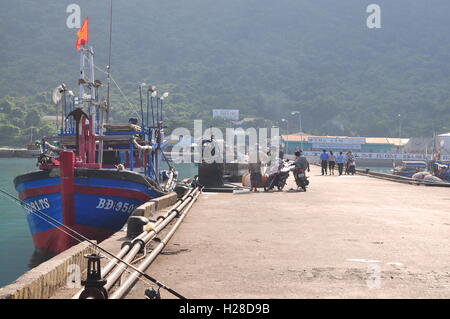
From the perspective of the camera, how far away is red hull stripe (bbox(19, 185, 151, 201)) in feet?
44.4

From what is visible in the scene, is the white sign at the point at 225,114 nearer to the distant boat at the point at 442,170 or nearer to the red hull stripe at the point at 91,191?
the distant boat at the point at 442,170

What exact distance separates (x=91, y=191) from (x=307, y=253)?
6762 millimetres

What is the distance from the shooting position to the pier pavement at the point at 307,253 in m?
6.41

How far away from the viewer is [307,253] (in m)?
8.53

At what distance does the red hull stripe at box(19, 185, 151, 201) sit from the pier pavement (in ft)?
5.12

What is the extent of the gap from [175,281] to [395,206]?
34.9ft

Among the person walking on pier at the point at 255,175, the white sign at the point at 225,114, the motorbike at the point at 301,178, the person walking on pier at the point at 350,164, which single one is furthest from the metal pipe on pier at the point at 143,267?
the white sign at the point at 225,114

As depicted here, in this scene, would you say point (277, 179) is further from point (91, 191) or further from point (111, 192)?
point (91, 191)

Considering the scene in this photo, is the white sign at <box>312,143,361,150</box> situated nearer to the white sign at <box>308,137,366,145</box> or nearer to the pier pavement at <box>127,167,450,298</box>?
the white sign at <box>308,137,366,145</box>
